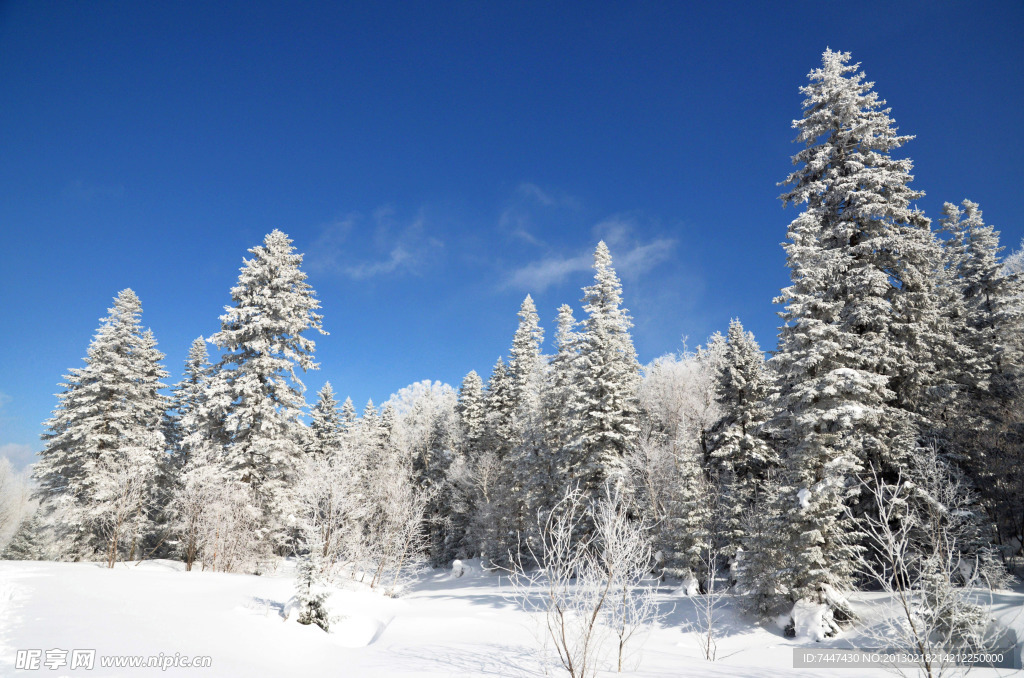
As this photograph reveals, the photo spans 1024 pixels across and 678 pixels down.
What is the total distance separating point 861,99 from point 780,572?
56.4 ft

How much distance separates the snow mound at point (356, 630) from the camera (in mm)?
12164

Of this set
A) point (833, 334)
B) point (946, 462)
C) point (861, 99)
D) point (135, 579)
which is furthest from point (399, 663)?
point (861, 99)

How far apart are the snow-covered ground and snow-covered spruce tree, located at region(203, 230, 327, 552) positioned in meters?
4.08

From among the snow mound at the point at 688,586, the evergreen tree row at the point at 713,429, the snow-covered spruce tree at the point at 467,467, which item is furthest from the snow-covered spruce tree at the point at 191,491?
the snow mound at the point at 688,586

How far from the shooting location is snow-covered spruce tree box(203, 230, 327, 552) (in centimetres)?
2098

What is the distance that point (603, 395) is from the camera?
25.6 meters

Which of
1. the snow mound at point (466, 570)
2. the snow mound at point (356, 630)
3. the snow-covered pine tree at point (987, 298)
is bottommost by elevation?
the snow mound at point (466, 570)

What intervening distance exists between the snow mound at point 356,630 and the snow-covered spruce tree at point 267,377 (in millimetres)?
8721

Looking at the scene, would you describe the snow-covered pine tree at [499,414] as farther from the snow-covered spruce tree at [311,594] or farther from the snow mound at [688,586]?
the snow-covered spruce tree at [311,594]

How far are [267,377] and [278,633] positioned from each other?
14.3 meters

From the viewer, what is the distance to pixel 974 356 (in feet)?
64.7

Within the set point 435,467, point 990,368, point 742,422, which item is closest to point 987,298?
point 990,368

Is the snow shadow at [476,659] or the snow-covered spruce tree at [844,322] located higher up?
the snow-covered spruce tree at [844,322]

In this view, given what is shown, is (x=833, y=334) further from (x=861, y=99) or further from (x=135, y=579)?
(x=135, y=579)
